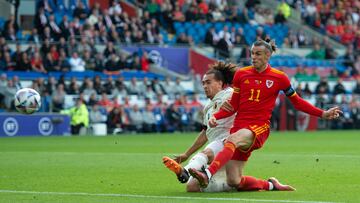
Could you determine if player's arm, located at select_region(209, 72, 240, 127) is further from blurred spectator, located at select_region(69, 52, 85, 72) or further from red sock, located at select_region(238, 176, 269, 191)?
blurred spectator, located at select_region(69, 52, 85, 72)

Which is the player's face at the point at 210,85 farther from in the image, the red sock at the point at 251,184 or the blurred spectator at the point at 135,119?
the blurred spectator at the point at 135,119

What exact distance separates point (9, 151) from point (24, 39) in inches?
589

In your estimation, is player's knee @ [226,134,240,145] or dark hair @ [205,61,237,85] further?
dark hair @ [205,61,237,85]

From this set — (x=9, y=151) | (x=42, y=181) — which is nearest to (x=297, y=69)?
(x=9, y=151)

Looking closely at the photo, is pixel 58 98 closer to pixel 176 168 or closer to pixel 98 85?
pixel 98 85

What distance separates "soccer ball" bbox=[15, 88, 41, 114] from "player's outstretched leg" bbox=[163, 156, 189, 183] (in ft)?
24.8

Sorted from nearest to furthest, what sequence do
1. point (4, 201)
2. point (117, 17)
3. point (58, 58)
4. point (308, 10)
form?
point (4, 201), point (58, 58), point (117, 17), point (308, 10)

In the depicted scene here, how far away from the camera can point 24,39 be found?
36.1 m

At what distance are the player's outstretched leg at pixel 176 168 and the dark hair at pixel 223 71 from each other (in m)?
1.50

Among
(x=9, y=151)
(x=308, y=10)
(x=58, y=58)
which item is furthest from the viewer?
(x=308, y=10)

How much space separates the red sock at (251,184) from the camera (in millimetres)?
12062

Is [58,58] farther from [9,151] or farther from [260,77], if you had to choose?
[260,77]

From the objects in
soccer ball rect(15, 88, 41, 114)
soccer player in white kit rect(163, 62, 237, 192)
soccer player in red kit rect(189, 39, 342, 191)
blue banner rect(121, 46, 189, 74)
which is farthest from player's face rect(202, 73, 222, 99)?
blue banner rect(121, 46, 189, 74)

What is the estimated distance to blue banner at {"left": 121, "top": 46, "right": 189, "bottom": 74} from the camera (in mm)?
38438
